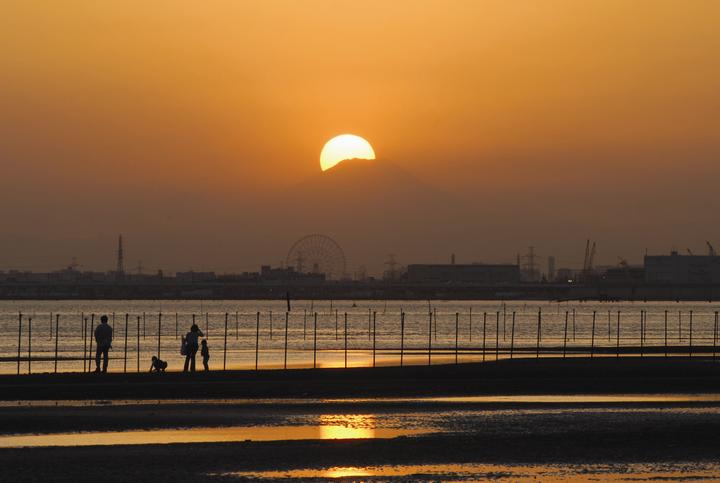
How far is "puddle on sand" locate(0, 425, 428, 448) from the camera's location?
30.4 metres

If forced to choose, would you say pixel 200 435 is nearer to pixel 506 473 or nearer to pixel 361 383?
pixel 506 473

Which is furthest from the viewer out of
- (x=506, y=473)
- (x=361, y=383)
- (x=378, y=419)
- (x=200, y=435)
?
(x=361, y=383)

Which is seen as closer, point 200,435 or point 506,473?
point 506,473

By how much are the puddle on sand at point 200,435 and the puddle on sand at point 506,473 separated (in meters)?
5.04

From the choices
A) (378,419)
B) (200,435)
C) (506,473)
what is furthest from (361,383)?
(506,473)

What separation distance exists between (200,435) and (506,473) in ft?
30.2

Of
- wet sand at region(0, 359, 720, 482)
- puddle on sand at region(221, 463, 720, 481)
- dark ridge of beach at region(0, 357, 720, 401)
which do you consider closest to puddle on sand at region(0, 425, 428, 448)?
wet sand at region(0, 359, 720, 482)

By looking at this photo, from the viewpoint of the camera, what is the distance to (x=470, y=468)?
2628 centimetres

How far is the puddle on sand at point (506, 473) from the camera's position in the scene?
2503cm

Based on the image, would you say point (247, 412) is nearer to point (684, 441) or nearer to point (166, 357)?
point (684, 441)

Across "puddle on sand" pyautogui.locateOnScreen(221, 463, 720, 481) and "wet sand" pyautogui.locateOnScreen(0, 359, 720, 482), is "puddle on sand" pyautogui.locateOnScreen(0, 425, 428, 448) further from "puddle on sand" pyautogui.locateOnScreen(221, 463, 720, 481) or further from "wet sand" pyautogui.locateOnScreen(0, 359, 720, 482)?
"puddle on sand" pyautogui.locateOnScreen(221, 463, 720, 481)

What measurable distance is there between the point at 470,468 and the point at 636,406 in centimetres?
1472

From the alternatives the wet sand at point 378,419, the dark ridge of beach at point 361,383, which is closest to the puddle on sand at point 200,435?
the wet sand at point 378,419

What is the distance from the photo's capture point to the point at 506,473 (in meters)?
25.7
